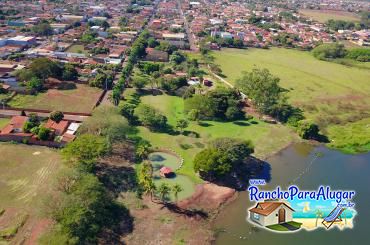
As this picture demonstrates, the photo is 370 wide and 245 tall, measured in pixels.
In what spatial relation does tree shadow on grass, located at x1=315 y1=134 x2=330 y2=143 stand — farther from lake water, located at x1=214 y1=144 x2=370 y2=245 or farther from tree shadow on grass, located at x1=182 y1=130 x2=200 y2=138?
tree shadow on grass, located at x1=182 y1=130 x2=200 y2=138

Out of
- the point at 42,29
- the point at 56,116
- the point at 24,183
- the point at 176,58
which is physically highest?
the point at 42,29

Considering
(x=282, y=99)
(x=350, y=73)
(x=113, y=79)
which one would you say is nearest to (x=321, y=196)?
(x=282, y=99)

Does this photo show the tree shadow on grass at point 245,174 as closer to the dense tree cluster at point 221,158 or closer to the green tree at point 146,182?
the dense tree cluster at point 221,158

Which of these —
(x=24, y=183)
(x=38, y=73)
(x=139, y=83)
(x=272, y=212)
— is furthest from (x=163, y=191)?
(x=38, y=73)

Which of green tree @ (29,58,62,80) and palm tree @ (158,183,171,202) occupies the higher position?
green tree @ (29,58,62,80)

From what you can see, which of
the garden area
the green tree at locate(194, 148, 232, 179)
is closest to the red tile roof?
the green tree at locate(194, 148, 232, 179)

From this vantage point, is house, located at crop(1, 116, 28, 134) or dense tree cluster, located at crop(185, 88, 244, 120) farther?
dense tree cluster, located at crop(185, 88, 244, 120)

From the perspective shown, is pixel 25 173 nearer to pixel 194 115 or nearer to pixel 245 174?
pixel 245 174
